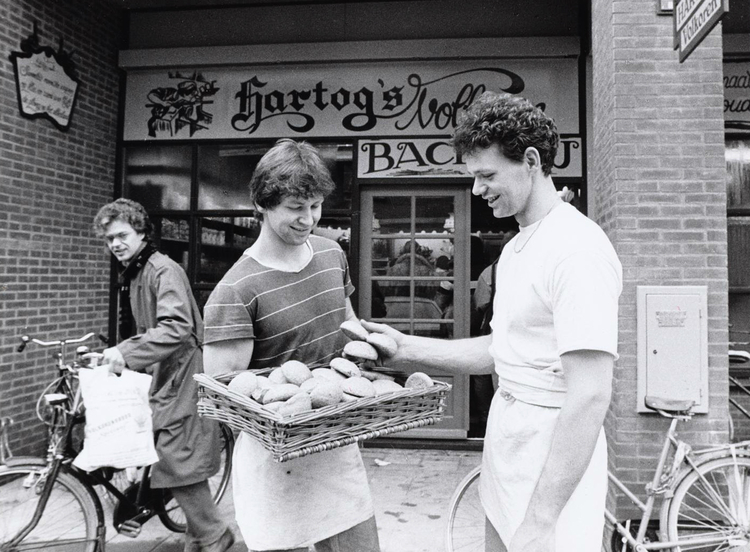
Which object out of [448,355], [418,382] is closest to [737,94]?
[448,355]

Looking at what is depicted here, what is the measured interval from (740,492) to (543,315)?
8.43 ft

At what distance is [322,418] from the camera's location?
163cm

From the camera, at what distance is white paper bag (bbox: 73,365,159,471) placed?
3.28 meters

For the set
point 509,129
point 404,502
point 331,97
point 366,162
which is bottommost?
point 404,502

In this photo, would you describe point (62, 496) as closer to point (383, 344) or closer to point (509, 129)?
point (383, 344)

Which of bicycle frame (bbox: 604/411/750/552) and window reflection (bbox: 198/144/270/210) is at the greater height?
window reflection (bbox: 198/144/270/210)

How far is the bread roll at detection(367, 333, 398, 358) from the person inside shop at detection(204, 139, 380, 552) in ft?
0.62

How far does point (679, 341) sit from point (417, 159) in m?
3.23

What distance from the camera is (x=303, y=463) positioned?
6.86ft

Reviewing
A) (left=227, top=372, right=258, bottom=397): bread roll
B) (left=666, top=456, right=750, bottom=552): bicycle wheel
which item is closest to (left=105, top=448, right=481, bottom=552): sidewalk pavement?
(left=666, top=456, right=750, bottom=552): bicycle wheel

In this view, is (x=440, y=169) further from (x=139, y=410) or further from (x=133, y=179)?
(x=139, y=410)

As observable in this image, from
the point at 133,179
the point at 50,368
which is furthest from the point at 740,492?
the point at 133,179

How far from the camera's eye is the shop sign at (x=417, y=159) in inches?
236

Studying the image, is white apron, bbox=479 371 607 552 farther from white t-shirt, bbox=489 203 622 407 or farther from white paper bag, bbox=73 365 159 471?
white paper bag, bbox=73 365 159 471
